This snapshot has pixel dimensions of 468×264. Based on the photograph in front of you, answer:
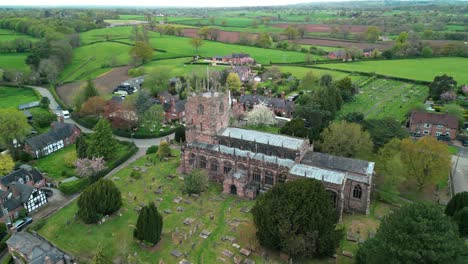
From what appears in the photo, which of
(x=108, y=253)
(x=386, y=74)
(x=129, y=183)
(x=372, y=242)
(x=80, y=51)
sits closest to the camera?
(x=372, y=242)

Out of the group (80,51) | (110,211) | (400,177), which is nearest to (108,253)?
(110,211)

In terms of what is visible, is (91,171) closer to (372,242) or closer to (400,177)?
(372,242)

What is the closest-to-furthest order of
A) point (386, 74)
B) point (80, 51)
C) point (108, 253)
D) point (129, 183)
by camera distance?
point (108, 253) → point (129, 183) → point (386, 74) → point (80, 51)

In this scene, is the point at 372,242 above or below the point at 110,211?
above

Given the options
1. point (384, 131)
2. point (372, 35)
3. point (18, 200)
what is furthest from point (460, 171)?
point (372, 35)

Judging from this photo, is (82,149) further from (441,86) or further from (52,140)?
(441,86)

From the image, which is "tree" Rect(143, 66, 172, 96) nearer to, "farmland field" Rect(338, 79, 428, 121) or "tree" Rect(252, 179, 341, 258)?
"farmland field" Rect(338, 79, 428, 121)

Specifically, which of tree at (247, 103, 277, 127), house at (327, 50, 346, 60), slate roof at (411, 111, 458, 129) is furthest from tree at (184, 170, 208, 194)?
house at (327, 50, 346, 60)
